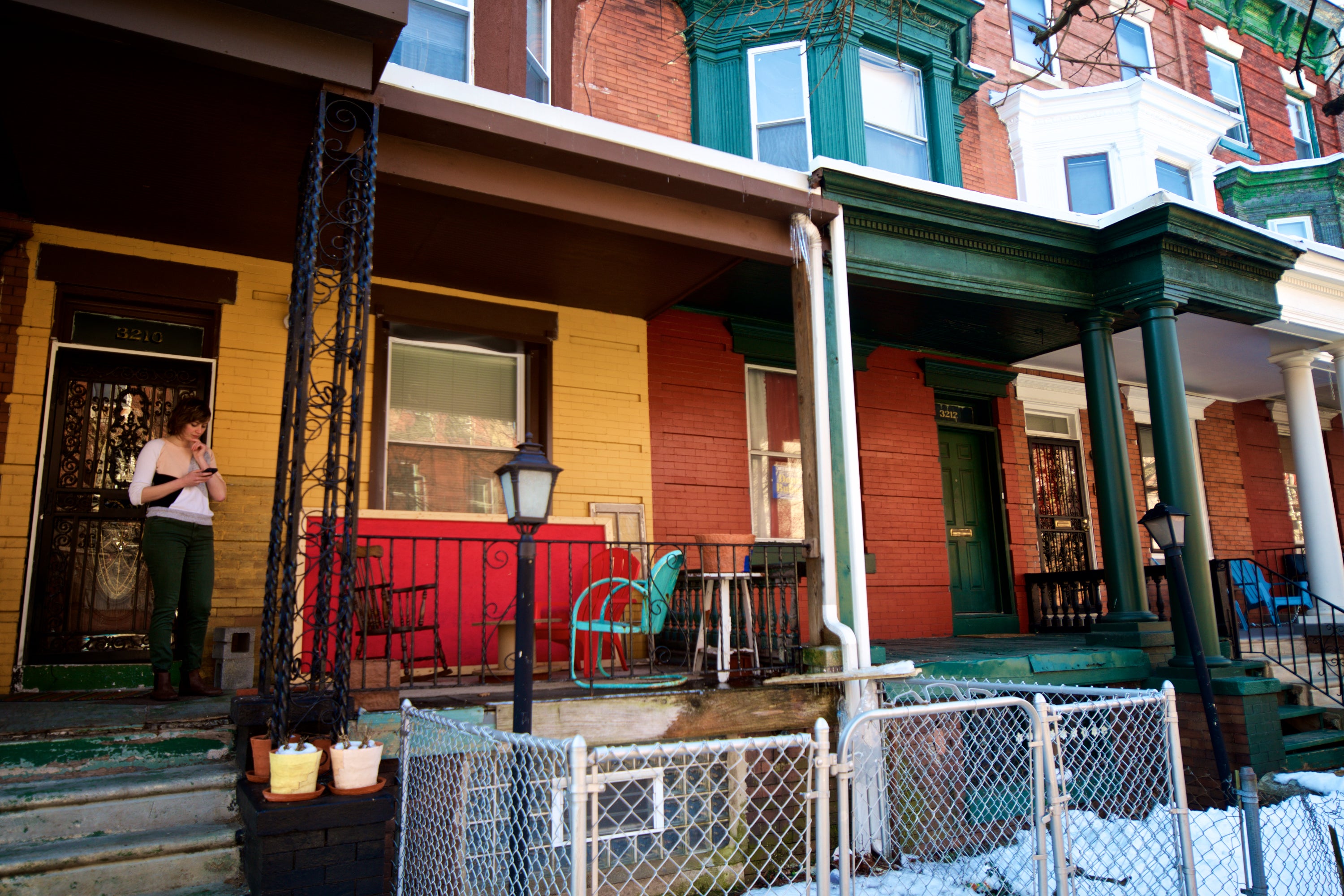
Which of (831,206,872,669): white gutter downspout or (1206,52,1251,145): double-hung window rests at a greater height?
(1206,52,1251,145): double-hung window

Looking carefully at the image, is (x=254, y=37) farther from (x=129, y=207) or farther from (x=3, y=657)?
(x=3, y=657)

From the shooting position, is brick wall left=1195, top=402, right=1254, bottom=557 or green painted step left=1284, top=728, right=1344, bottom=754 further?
brick wall left=1195, top=402, right=1254, bottom=557

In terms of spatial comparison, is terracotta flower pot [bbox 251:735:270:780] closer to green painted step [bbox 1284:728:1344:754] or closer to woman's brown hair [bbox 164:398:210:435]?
woman's brown hair [bbox 164:398:210:435]

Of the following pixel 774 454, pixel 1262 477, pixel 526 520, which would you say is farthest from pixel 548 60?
pixel 1262 477

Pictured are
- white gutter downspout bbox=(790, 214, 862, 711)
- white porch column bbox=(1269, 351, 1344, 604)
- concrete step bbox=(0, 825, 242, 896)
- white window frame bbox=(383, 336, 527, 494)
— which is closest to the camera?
concrete step bbox=(0, 825, 242, 896)

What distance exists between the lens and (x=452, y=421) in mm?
7148

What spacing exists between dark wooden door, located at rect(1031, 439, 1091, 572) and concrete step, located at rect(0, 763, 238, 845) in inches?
346

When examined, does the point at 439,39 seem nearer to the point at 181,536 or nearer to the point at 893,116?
the point at 181,536

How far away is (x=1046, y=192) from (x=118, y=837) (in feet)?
32.8

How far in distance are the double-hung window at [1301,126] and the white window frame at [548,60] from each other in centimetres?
1175

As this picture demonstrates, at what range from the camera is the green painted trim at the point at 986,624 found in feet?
A: 30.4

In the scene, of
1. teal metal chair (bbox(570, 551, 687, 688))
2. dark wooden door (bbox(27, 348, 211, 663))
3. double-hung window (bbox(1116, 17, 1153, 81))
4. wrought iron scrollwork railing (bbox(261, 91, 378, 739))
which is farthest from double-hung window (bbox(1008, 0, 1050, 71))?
dark wooden door (bbox(27, 348, 211, 663))

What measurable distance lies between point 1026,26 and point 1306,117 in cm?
614

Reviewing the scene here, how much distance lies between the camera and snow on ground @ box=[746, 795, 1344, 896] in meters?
4.14
